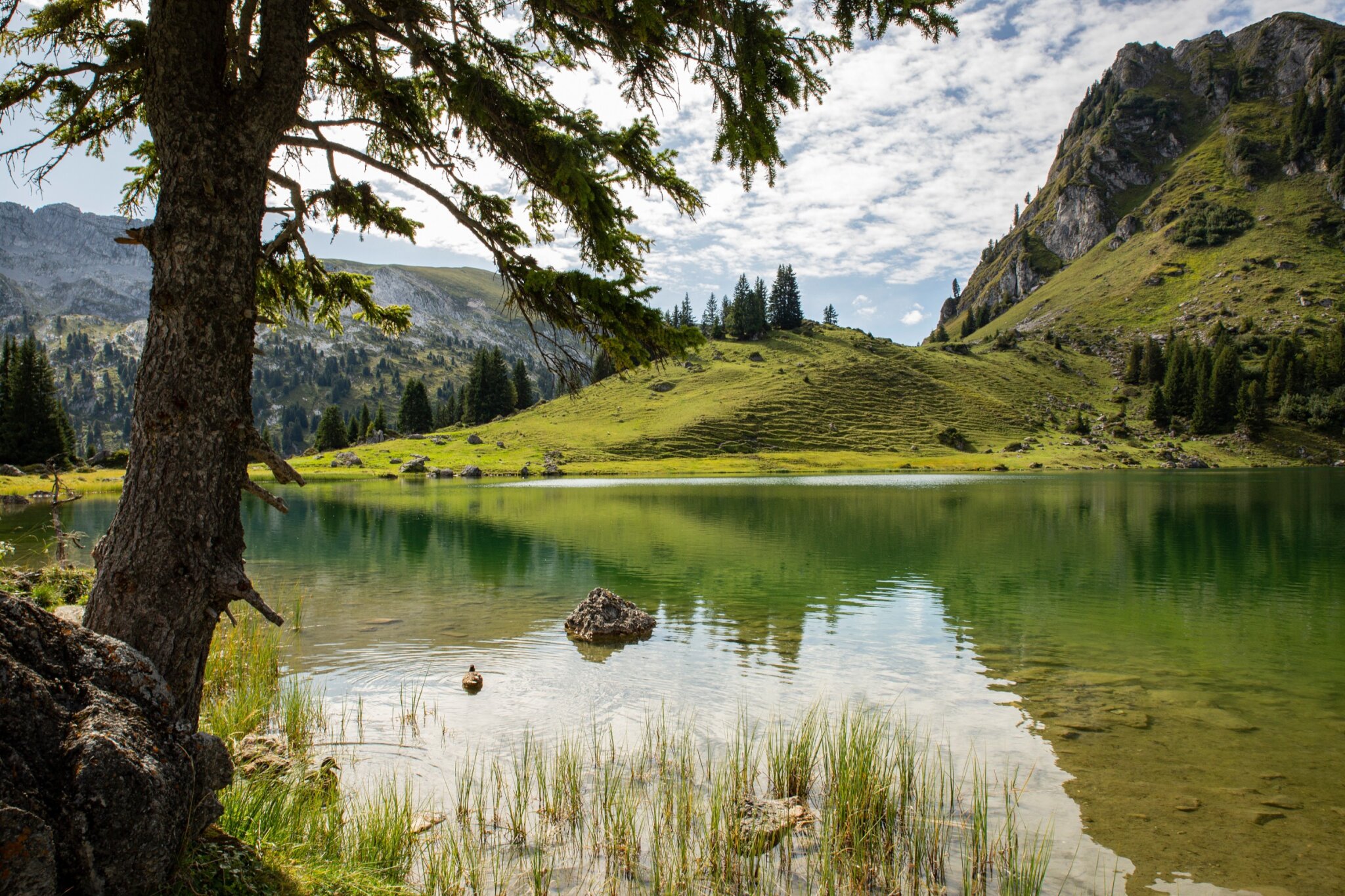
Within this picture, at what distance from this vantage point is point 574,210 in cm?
716

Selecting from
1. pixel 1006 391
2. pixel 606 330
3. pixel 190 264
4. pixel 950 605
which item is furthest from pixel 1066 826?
pixel 1006 391

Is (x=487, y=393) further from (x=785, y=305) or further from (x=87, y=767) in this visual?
(x=87, y=767)

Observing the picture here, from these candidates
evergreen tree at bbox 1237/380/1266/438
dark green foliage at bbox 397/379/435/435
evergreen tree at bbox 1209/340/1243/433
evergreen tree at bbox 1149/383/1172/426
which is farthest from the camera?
dark green foliage at bbox 397/379/435/435

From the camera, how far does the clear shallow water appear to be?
25.2ft

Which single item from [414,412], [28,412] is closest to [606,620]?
[28,412]

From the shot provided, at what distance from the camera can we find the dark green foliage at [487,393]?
140m

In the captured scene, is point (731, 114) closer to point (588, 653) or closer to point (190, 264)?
point (190, 264)

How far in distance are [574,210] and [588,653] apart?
9.54 meters

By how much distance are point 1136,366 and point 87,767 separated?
189m

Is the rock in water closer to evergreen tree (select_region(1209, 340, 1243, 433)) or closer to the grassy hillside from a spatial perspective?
the grassy hillside

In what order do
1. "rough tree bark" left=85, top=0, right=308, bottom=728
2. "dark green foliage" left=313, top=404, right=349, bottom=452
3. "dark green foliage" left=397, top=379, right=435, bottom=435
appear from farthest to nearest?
"dark green foliage" left=397, top=379, right=435, bottom=435 < "dark green foliage" left=313, top=404, right=349, bottom=452 < "rough tree bark" left=85, top=0, right=308, bottom=728

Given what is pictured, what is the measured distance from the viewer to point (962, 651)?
1416 cm

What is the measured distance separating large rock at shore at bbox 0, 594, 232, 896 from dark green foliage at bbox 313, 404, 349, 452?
13707 cm

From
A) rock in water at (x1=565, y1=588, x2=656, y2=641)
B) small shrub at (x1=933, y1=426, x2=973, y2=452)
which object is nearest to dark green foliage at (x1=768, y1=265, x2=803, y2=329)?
small shrub at (x1=933, y1=426, x2=973, y2=452)
